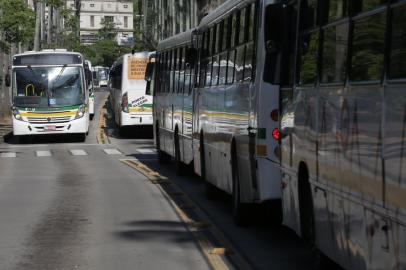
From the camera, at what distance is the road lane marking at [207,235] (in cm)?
1094

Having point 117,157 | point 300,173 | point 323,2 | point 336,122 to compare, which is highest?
point 323,2

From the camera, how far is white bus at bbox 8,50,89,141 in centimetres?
3741

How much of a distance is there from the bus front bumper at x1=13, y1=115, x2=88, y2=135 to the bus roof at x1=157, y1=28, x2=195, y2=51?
12186 millimetres

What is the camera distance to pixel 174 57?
23188 mm

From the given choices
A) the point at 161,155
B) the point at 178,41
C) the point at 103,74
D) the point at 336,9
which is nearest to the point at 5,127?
the point at 161,155

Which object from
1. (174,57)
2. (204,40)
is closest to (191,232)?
(204,40)

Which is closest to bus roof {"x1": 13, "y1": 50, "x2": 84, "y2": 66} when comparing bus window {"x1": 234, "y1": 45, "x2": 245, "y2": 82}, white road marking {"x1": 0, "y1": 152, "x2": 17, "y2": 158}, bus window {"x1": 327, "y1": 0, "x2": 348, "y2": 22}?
white road marking {"x1": 0, "y1": 152, "x2": 17, "y2": 158}

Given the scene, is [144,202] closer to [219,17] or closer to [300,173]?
[219,17]

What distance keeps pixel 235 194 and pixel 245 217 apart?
332 millimetres

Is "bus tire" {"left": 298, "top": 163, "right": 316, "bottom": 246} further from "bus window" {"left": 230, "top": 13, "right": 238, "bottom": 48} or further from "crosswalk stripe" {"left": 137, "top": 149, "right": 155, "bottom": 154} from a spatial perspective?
"crosswalk stripe" {"left": 137, "top": 149, "right": 155, "bottom": 154}

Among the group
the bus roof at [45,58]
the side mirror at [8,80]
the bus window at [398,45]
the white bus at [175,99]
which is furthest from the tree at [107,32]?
the bus window at [398,45]

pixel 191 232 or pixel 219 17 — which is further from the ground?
pixel 219 17

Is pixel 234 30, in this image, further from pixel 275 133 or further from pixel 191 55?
pixel 191 55

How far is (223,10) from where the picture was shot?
15312 millimetres
